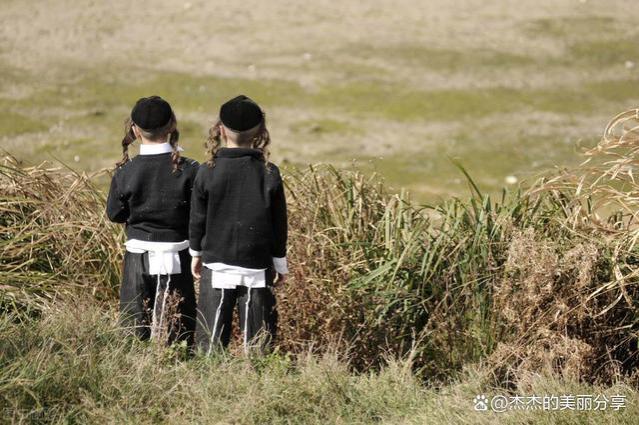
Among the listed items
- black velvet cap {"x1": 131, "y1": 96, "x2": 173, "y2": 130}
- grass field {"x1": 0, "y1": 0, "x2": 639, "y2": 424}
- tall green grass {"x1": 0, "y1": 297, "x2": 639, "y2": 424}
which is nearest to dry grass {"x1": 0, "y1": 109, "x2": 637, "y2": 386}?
grass field {"x1": 0, "y1": 0, "x2": 639, "y2": 424}

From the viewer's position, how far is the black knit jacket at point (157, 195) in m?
5.03

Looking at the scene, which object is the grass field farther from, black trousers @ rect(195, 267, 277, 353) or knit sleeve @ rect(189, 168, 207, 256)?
knit sleeve @ rect(189, 168, 207, 256)

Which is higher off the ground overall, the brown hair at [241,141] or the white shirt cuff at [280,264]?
the brown hair at [241,141]

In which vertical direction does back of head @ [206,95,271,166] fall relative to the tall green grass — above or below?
above

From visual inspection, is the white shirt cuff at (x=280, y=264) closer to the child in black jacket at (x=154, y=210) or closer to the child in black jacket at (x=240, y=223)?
the child in black jacket at (x=240, y=223)

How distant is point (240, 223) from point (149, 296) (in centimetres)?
61

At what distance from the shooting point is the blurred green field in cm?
1458

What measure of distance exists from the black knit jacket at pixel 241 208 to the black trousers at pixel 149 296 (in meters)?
0.28

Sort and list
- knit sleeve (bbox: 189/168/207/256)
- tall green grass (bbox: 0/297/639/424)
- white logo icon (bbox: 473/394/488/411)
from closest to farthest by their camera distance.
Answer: tall green grass (bbox: 0/297/639/424)
white logo icon (bbox: 473/394/488/411)
knit sleeve (bbox: 189/168/207/256)

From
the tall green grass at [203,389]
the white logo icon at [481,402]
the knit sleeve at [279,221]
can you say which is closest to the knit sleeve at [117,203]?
the tall green grass at [203,389]

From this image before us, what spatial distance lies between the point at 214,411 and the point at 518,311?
1.55 meters

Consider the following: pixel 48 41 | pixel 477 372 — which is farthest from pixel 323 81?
pixel 477 372

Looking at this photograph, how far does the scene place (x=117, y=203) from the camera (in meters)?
5.09

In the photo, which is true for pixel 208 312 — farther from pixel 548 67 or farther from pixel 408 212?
pixel 548 67
